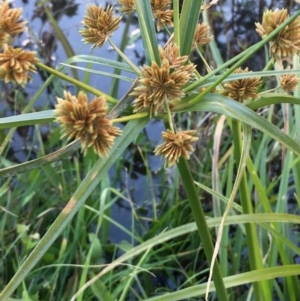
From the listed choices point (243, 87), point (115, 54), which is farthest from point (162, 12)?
point (115, 54)

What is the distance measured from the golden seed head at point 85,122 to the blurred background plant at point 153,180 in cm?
3

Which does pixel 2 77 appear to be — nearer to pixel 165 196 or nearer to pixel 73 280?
pixel 73 280

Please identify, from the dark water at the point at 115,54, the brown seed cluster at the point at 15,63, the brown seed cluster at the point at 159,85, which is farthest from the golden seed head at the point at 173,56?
the dark water at the point at 115,54

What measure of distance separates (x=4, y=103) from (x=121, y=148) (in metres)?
1.24

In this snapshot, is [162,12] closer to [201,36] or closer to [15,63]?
[201,36]

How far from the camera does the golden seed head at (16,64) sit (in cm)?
35

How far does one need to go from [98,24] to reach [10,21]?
9cm

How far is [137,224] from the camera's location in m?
1.21

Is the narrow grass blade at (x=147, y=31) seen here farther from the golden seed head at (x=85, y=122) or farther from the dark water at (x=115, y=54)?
the dark water at (x=115, y=54)

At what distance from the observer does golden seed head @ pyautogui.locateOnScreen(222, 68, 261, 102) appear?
0.44 meters

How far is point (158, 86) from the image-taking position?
375 millimetres

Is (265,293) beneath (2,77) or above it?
beneath

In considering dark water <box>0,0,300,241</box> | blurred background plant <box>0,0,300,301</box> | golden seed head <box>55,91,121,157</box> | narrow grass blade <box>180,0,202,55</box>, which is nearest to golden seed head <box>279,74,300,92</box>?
blurred background plant <box>0,0,300,301</box>

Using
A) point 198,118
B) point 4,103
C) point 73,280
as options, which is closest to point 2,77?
point 73,280
